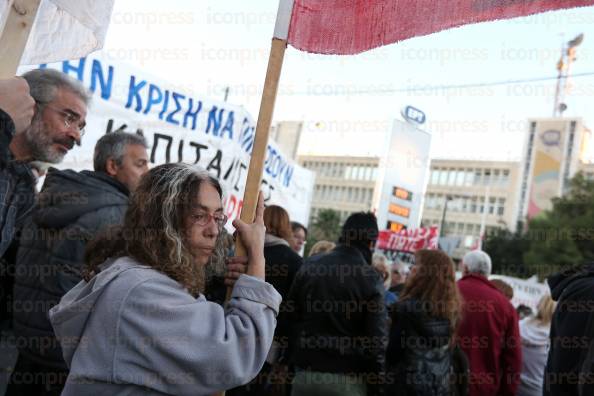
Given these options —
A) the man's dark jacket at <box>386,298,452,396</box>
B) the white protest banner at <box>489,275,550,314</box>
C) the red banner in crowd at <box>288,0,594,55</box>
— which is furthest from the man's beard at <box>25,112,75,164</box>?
the white protest banner at <box>489,275,550,314</box>

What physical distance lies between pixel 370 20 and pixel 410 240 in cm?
1323

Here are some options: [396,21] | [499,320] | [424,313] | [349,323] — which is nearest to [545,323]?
[499,320]

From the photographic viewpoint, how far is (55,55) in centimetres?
249

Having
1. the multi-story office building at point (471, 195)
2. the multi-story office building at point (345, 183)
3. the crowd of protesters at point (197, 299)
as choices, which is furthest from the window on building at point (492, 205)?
the crowd of protesters at point (197, 299)

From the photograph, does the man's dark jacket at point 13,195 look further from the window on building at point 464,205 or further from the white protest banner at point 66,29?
the window on building at point 464,205

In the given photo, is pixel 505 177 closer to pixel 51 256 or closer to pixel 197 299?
pixel 51 256

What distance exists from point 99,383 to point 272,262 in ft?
8.43

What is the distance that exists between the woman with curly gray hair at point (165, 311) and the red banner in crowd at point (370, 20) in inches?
33.1

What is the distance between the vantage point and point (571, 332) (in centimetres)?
232

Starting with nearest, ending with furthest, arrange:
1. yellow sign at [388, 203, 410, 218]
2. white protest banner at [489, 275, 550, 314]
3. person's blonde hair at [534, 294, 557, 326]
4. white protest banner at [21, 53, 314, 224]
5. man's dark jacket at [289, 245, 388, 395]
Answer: man's dark jacket at [289, 245, 388, 395]
white protest banner at [21, 53, 314, 224]
person's blonde hair at [534, 294, 557, 326]
yellow sign at [388, 203, 410, 218]
white protest banner at [489, 275, 550, 314]

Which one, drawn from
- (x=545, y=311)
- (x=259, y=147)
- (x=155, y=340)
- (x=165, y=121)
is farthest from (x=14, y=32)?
(x=545, y=311)

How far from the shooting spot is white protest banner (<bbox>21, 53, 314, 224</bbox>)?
15.9 feet

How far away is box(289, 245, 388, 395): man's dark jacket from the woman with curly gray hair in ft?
6.53

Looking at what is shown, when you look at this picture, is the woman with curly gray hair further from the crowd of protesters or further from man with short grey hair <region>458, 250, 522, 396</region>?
man with short grey hair <region>458, 250, 522, 396</region>
